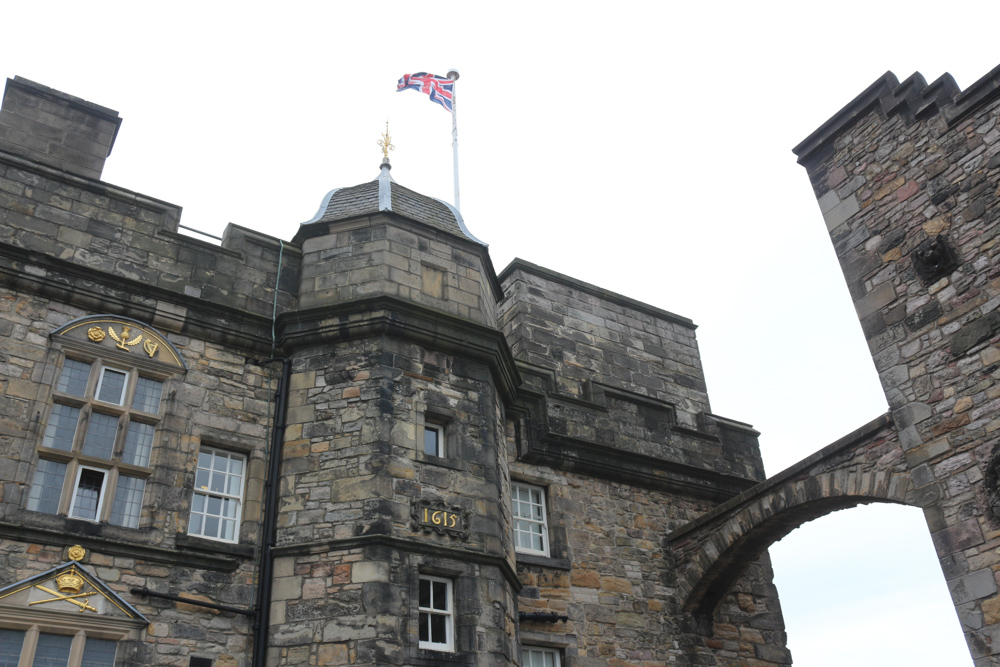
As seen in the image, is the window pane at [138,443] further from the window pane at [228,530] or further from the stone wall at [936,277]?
the stone wall at [936,277]

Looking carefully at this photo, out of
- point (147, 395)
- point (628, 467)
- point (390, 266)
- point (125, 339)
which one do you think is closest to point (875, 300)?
point (628, 467)

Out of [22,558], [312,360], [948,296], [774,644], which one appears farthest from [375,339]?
[774,644]

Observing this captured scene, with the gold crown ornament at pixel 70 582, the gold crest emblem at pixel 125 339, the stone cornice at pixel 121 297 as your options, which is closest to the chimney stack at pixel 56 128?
the stone cornice at pixel 121 297

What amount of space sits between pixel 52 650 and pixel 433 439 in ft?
13.9

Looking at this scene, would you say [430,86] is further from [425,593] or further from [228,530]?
[425,593]

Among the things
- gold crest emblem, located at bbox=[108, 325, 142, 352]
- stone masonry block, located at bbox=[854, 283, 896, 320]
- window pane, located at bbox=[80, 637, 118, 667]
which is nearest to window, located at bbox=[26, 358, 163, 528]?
gold crest emblem, located at bbox=[108, 325, 142, 352]

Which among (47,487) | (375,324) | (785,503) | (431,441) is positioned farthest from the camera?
(785,503)

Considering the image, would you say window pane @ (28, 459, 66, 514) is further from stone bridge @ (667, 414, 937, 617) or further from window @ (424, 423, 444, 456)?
stone bridge @ (667, 414, 937, 617)

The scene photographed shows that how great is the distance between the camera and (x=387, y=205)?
36.9 feet

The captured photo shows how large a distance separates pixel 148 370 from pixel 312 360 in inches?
69.7

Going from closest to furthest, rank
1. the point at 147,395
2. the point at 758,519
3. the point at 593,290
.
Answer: the point at 147,395 < the point at 758,519 < the point at 593,290

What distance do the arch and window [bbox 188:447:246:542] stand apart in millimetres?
6422

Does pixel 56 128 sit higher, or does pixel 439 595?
pixel 56 128

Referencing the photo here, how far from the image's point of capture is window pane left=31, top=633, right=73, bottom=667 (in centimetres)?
745
